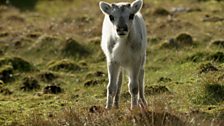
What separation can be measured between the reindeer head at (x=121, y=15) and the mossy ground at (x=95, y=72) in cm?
163

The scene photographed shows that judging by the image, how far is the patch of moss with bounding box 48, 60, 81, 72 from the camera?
20.7 meters

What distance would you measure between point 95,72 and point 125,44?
20.6 feet

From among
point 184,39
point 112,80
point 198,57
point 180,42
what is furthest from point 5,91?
point 184,39

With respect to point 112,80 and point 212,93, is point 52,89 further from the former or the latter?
point 212,93

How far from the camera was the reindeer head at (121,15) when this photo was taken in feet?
41.0

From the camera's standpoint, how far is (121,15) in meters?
12.8

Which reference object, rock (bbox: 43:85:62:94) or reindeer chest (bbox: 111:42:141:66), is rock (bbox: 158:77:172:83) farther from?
reindeer chest (bbox: 111:42:141:66)

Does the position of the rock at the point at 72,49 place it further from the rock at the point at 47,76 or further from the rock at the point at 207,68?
the rock at the point at 207,68

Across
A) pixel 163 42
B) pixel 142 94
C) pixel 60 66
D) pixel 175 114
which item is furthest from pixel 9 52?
pixel 175 114

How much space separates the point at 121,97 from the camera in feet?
51.6

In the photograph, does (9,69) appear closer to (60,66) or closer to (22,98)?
(60,66)

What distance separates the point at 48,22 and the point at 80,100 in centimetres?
1678

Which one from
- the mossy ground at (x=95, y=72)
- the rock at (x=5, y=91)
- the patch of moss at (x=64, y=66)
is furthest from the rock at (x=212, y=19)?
the rock at (x=5, y=91)

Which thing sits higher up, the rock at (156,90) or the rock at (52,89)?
the rock at (156,90)
